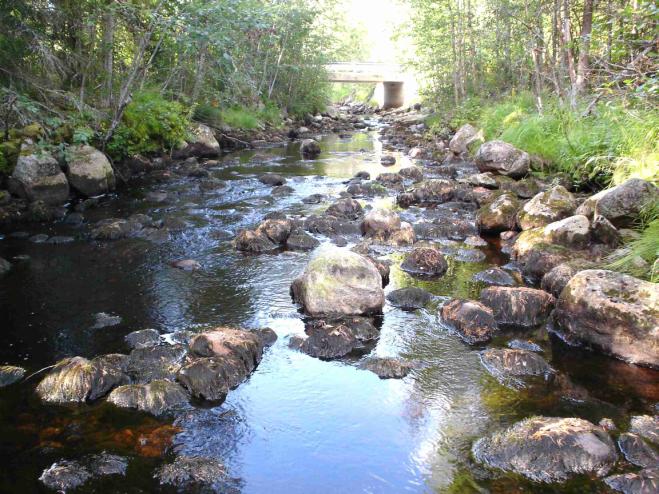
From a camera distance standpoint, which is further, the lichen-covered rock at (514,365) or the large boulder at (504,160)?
the large boulder at (504,160)

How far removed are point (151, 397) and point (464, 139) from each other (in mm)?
15885

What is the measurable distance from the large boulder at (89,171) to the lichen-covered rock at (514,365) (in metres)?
9.68

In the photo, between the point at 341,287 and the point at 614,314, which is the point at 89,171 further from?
the point at 614,314

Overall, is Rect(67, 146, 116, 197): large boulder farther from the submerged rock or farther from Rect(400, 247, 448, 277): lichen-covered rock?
the submerged rock

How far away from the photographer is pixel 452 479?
14.0 feet

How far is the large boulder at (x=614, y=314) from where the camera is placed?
19.1ft

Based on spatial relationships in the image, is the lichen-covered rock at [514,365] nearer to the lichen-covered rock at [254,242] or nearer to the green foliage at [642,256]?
the green foliage at [642,256]

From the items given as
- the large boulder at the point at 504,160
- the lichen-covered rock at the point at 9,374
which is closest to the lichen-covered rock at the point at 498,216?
the large boulder at the point at 504,160

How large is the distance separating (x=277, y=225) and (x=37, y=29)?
21.6 feet

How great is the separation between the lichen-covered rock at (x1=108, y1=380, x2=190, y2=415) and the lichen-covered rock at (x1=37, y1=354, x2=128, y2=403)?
0.19m

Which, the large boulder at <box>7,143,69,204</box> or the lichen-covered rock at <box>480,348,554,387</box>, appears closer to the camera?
the lichen-covered rock at <box>480,348,554,387</box>

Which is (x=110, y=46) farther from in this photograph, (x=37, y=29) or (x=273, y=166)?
(x=273, y=166)

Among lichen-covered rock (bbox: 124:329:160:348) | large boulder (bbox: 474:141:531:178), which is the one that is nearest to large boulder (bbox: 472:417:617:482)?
lichen-covered rock (bbox: 124:329:160:348)

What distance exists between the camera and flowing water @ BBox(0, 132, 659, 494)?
14.4 ft
